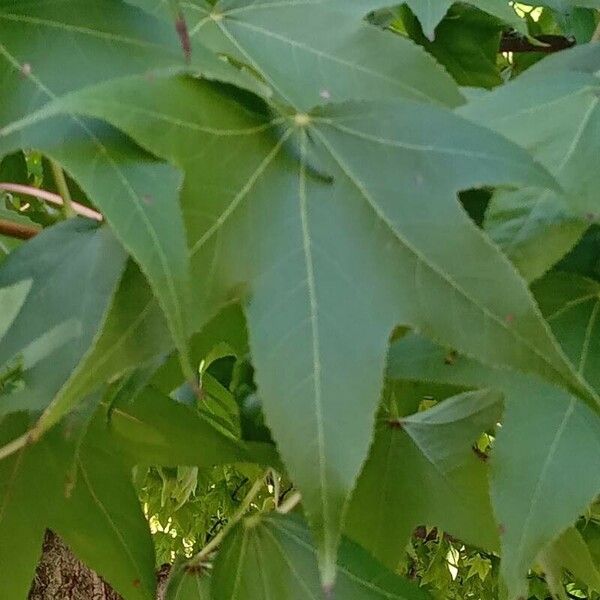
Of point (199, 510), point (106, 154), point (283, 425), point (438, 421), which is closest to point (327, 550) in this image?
point (283, 425)

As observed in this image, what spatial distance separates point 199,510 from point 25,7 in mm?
1145

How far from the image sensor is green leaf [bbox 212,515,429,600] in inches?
18.9

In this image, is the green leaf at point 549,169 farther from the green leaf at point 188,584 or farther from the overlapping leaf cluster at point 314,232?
the green leaf at point 188,584

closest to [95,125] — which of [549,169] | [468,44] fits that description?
[549,169]

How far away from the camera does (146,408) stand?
497 mm

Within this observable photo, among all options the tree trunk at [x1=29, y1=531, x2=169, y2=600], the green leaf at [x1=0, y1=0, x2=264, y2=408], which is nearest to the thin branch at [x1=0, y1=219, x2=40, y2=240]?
the green leaf at [x1=0, y1=0, x2=264, y2=408]

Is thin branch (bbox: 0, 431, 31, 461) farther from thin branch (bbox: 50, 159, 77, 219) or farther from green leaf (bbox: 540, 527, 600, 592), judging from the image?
green leaf (bbox: 540, 527, 600, 592)

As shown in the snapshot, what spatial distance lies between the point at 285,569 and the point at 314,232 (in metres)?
0.23

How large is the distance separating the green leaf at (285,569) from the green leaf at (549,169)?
0.67ft

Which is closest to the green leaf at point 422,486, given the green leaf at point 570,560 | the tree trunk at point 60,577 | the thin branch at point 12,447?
the green leaf at point 570,560

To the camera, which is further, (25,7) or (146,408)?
(146,408)

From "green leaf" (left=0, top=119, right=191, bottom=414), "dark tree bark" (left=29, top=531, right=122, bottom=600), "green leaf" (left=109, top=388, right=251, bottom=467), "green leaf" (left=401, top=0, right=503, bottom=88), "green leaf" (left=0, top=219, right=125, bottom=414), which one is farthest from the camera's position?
"dark tree bark" (left=29, top=531, right=122, bottom=600)

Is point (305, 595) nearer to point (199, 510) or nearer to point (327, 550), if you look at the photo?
point (327, 550)

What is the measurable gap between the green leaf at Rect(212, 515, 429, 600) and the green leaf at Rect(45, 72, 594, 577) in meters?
0.18
